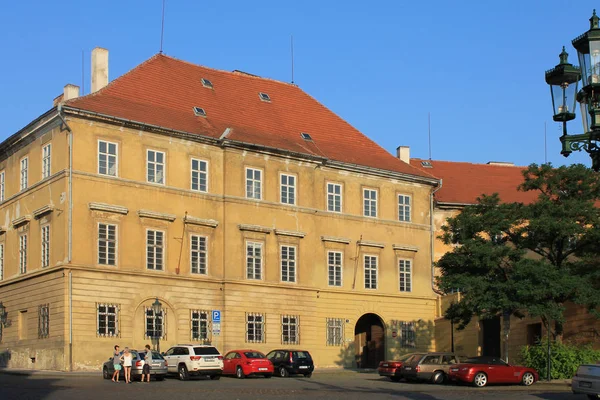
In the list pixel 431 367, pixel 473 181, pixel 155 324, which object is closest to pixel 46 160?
pixel 155 324

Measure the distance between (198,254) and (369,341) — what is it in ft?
46.2

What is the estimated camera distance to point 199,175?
1929 inches

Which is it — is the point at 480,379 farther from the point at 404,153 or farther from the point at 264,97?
the point at 404,153

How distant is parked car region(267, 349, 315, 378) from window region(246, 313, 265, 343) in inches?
246

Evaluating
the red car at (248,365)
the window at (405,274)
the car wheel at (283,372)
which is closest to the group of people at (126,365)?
the red car at (248,365)

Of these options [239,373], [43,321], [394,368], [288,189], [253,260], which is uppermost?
[288,189]

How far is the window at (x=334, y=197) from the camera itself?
54375 mm

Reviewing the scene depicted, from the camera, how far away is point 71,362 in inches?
1684

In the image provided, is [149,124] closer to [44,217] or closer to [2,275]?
[44,217]

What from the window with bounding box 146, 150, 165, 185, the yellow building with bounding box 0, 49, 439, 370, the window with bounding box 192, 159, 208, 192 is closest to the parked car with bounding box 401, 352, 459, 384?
the yellow building with bounding box 0, 49, 439, 370

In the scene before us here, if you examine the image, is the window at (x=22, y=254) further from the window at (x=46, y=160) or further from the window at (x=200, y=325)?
the window at (x=200, y=325)

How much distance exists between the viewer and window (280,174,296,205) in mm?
52031

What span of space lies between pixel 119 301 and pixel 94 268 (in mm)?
2007

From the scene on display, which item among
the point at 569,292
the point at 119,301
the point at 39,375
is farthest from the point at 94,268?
the point at 569,292
